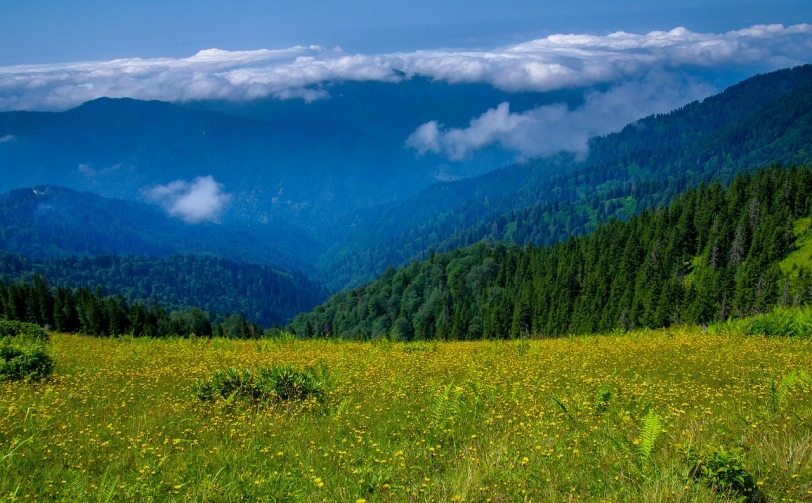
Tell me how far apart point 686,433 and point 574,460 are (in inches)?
73.2

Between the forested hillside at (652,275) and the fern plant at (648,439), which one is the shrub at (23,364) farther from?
the forested hillside at (652,275)

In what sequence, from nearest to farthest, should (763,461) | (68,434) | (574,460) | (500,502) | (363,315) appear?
1. (500,502)
2. (763,461)
3. (574,460)
4. (68,434)
5. (363,315)

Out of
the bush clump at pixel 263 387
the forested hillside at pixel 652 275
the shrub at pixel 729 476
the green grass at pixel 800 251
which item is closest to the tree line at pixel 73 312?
the forested hillside at pixel 652 275

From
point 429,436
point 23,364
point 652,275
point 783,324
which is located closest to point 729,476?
point 429,436

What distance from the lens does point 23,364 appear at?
1298 cm

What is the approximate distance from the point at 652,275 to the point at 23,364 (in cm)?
11157

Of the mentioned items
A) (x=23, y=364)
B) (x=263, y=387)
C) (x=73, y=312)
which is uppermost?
(x=263, y=387)

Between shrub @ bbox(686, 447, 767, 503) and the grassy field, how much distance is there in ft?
0.09

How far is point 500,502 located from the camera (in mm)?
6219

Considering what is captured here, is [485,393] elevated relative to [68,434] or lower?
lower

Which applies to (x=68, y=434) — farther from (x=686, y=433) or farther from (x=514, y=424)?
(x=686, y=433)

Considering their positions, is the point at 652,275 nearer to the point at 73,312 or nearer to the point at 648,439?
the point at 648,439

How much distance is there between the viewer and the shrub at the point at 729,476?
6.14 meters

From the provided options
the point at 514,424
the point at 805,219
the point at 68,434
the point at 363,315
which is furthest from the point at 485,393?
the point at 363,315
